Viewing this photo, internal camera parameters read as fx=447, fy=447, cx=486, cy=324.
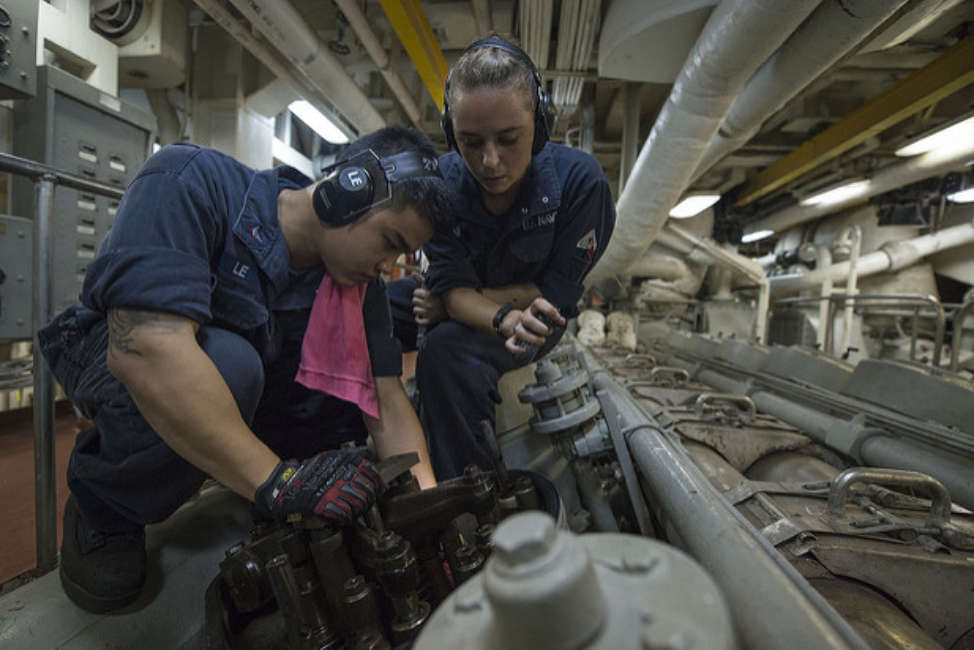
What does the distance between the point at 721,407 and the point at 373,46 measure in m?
2.81

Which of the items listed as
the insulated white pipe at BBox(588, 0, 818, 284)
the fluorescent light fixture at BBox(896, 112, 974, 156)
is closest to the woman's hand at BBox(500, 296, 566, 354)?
the insulated white pipe at BBox(588, 0, 818, 284)

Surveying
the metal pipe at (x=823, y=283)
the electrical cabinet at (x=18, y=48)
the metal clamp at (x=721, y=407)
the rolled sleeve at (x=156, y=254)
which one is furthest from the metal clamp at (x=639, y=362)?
the metal pipe at (x=823, y=283)

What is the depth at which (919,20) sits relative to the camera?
2188mm

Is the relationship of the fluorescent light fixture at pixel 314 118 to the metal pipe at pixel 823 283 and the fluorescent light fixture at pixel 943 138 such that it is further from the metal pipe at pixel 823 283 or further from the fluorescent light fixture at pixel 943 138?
the metal pipe at pixel 823 283

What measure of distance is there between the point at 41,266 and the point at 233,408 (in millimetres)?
743

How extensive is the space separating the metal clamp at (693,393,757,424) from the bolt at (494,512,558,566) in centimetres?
186

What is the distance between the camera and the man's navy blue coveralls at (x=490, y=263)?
1418mm

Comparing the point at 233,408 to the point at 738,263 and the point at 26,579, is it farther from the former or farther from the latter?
the point at 738,263

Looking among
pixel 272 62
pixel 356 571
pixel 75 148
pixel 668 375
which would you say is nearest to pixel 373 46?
pixel 272 62

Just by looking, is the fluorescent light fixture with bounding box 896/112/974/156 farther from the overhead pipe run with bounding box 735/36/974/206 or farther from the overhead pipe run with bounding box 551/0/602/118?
the overhead pipe run with bounding box 551/0/602/118

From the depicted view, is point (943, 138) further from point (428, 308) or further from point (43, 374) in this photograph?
point (43, 374)

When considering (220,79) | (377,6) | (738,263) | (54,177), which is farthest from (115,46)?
(738,263)

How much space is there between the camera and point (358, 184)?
1.08 meters

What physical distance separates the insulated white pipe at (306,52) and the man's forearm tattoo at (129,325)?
2034 millimetres
